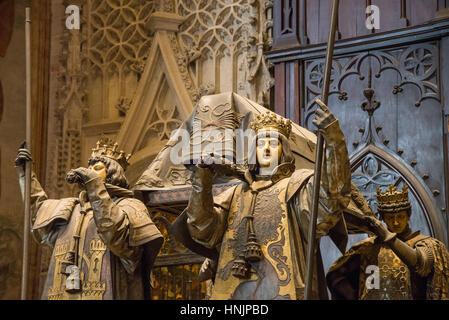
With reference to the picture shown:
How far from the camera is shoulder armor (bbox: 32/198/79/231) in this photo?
17.8 ft

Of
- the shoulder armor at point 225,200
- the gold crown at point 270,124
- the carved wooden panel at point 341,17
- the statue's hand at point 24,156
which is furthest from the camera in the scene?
the carved wooden panel at point 341,17

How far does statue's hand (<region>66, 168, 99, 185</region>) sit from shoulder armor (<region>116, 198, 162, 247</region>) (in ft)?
0.91

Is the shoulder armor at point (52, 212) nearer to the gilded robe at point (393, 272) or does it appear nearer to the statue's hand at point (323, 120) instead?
the gilded robe at point (393, 272)

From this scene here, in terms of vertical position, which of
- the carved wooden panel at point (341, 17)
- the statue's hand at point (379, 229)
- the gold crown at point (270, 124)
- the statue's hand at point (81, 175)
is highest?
the carved wooden panel at point (341, 17)

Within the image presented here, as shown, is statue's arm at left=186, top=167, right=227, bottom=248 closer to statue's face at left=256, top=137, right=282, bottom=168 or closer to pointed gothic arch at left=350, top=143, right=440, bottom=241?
statue's face at left=256, top=137, right=282, bottom=168

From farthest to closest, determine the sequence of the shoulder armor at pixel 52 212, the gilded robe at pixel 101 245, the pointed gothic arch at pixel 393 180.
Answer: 1. the pointed gothic arch at pixel 393 180
2. the shoulder armor at pixel 52 212
3. the gilded robe at pixel 101 245

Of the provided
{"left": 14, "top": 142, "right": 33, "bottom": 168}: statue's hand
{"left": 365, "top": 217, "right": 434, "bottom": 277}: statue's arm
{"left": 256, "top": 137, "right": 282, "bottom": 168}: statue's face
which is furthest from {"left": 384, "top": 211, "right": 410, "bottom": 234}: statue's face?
{"left": 14, "top": 142, "right": 33, "bottom": 168}: statue's hand

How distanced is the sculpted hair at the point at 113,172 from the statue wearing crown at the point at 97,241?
0.13 ft

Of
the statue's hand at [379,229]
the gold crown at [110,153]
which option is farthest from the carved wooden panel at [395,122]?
the gold crown at [110,153]

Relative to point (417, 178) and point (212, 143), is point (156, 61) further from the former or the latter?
point (212, 143)

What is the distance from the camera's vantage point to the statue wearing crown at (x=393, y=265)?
5.15 m
